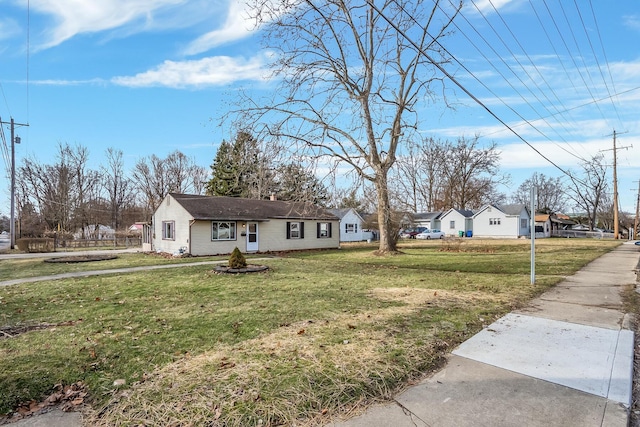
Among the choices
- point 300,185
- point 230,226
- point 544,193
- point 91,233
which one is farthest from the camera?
point 544,193

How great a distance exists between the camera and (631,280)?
9.48m

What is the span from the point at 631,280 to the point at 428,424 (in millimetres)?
10370

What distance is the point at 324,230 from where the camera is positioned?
24.8 m

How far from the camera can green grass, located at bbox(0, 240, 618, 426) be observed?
116 inches

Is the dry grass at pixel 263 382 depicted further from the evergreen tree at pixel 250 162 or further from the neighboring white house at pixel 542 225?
the neighboring white house at pixel 542 225

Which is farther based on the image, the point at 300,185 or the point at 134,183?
the point at 134,183

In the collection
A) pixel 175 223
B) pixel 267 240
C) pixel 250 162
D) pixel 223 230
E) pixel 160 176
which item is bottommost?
pixel 267 240

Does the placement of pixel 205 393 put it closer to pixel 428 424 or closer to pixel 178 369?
pixel 178 369

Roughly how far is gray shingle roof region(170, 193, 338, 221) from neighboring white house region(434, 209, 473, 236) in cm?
2694

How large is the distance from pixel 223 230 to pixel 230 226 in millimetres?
471

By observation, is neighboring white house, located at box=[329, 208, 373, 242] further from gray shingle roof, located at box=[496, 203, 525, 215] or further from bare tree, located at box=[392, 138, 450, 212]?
gray shingle roof, located at box=[496, 203, 525, 215]

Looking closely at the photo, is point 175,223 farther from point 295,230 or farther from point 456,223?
point 456,223

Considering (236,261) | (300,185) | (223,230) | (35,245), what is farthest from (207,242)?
(35,245)

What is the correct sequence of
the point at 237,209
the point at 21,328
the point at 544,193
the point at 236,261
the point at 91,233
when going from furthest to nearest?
1. the point at 544,193
2. the point at 91,233
3. the point at 237,209
4. the point at 236,261
5. the point at 21,328
